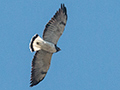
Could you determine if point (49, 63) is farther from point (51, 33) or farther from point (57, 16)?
point (57, 16)

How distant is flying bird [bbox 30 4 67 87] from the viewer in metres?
13.2

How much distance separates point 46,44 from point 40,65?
1171 mm

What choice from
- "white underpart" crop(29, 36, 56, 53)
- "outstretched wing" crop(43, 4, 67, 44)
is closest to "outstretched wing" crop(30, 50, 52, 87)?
"white underpart" crop(29, 36, 56, 53)

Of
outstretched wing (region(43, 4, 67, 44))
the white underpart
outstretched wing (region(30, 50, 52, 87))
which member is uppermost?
outstretched wing (region(43, 4, 67, 44))

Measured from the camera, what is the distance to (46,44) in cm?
1330

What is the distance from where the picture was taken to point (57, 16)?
13180 millimetres

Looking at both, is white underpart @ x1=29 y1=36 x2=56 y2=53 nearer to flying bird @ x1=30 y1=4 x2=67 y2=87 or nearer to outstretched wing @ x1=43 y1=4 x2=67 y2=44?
flying bird @ x1=30 y1=4 x2=67 y2=87

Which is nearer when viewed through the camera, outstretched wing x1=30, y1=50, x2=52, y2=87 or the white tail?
the white tail

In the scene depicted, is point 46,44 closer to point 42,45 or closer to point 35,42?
point 42,45

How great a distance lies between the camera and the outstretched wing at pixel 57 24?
43.2 feet

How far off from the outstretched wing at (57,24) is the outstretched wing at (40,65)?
34.5 inches

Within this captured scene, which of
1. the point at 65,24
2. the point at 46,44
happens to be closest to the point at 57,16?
the point at 65,24

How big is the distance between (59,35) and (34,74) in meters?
2.28

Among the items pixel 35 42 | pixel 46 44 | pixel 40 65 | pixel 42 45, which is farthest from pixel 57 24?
pixel 40 65
